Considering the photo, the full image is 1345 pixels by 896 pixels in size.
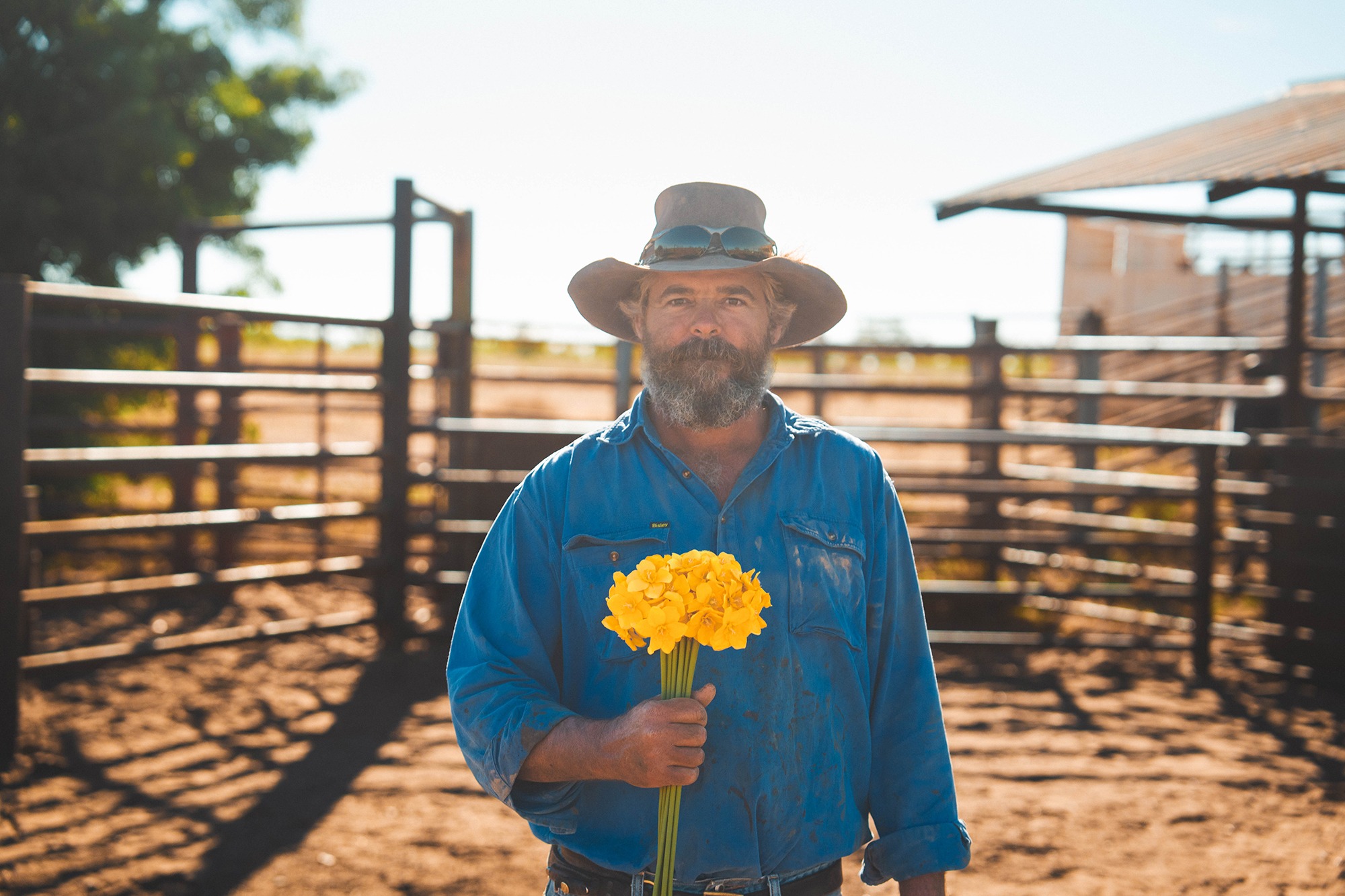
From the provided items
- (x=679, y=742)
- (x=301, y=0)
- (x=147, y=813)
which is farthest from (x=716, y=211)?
(x=301, y=0)

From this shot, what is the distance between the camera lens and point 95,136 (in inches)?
394

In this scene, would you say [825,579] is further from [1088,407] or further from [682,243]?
[1088,407]

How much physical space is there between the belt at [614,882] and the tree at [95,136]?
10.0 metres

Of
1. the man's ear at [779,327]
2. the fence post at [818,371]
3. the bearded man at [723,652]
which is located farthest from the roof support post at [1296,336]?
the bearded man at [723,652]

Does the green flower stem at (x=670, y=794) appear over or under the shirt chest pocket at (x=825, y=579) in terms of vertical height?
under

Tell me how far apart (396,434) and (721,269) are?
168 inches

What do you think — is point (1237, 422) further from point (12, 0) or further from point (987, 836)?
point (12, 0)

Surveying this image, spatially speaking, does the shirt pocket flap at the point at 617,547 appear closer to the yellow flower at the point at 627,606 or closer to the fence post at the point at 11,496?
the yellow flower at the point at 627,606

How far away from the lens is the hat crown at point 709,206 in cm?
194

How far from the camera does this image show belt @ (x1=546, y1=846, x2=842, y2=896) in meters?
1.66

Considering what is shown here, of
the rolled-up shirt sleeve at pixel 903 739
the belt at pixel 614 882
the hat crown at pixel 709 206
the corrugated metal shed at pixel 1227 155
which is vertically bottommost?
the belt at pixel 614 882

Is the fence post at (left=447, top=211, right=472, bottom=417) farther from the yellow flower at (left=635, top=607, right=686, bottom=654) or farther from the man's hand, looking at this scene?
the yellow flower at (left=635, top=607, right=686, bottom=654)

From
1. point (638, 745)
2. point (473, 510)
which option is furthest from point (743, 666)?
point (473, 510)

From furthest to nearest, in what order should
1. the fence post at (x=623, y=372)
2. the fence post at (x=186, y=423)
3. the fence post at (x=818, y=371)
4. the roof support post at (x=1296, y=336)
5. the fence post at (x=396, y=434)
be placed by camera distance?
the fence post at (x=818, y=371) < the fence post at (x=186, y=423) < the fence post at (x=623, y=372) < the roof support post at (x=1296, y=336) < the fence post at (x=396, y=434)
